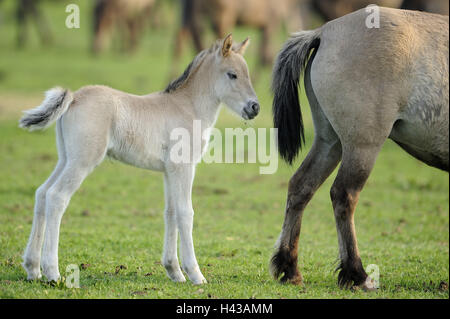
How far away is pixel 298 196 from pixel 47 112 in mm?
2096

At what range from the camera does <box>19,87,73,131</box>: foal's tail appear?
181 inches

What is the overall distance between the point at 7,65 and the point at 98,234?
45.1ft

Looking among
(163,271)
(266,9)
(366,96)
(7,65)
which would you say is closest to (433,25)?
(366,96)

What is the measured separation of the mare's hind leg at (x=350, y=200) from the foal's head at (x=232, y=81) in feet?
2.71

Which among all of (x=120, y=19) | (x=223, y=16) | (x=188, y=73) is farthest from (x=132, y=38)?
(x=188, y=73)

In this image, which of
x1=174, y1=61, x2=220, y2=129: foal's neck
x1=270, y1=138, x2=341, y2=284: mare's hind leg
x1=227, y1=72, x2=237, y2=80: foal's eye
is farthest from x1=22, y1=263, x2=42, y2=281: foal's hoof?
x1=227, y1=72, x2=237, y2=80: foal's eye

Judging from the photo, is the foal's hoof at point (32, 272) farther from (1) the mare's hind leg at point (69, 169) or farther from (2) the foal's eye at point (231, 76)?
(2) the foal's eye at point (231, 76)

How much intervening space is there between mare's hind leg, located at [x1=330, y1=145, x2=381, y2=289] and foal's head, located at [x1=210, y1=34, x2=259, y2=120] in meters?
0.83

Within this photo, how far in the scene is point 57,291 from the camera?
448cm

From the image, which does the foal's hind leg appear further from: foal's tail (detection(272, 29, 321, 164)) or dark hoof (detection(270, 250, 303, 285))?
→ foal's tail (detection(272, 29, 321, 164))

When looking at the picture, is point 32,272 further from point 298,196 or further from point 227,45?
point 227,45

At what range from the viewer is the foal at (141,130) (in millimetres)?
4594

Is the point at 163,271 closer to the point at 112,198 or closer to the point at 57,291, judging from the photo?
the point at 57,291

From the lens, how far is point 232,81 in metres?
5.21
